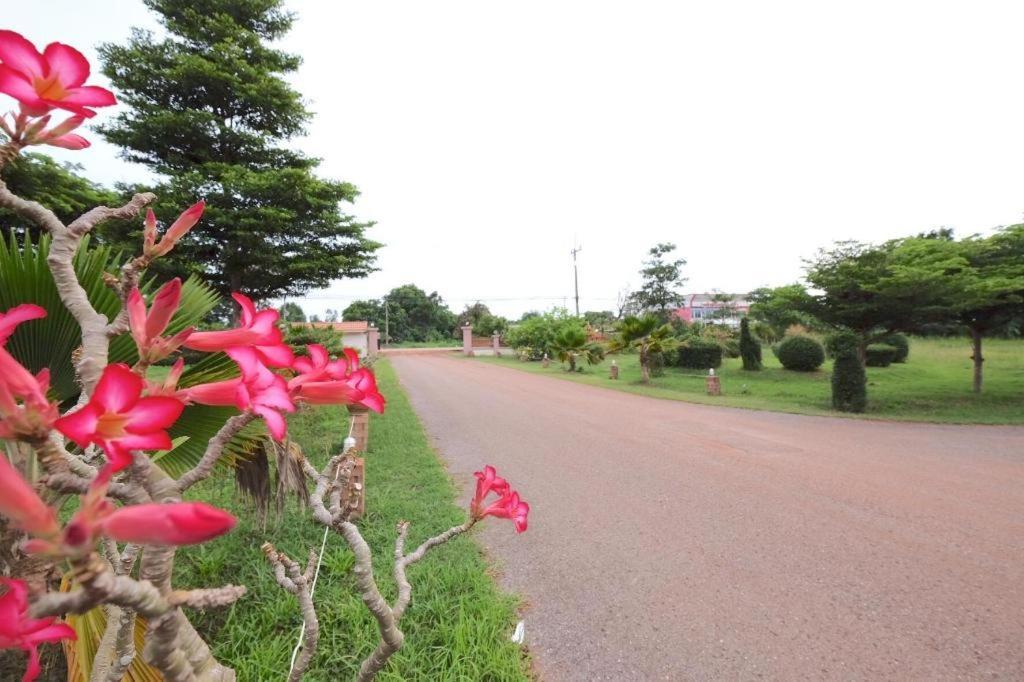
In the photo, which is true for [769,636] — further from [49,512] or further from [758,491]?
[49,512]

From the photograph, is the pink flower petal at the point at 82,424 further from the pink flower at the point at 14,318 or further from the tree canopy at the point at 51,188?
the tree canopy at the point at 51,188

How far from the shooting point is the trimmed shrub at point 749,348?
16.9 meters

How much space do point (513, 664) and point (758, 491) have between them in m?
3.40

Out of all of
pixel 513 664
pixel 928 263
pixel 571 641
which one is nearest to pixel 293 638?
pixel 513 664

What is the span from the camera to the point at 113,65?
6.84 metres

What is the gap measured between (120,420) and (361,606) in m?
2.58

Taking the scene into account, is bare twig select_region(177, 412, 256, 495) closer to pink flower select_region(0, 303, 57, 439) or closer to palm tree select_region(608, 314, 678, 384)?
pink flower select_region(0, 303, 57, 439)

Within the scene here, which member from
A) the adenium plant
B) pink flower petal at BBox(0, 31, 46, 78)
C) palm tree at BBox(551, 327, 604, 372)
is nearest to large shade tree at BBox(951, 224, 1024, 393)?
palm tree at BBox(551, 327, 604, 372)

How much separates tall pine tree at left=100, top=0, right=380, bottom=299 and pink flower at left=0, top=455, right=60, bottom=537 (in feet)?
23.0

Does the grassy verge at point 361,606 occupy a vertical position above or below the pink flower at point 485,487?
below

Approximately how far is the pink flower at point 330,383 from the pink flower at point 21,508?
12.9 inches

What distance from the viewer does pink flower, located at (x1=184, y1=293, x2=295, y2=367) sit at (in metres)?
0.66

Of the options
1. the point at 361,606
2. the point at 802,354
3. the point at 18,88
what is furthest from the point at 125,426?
the point at 802,354

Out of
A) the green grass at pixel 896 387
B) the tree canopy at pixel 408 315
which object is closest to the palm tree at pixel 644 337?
the green grass at pixel 896 387
